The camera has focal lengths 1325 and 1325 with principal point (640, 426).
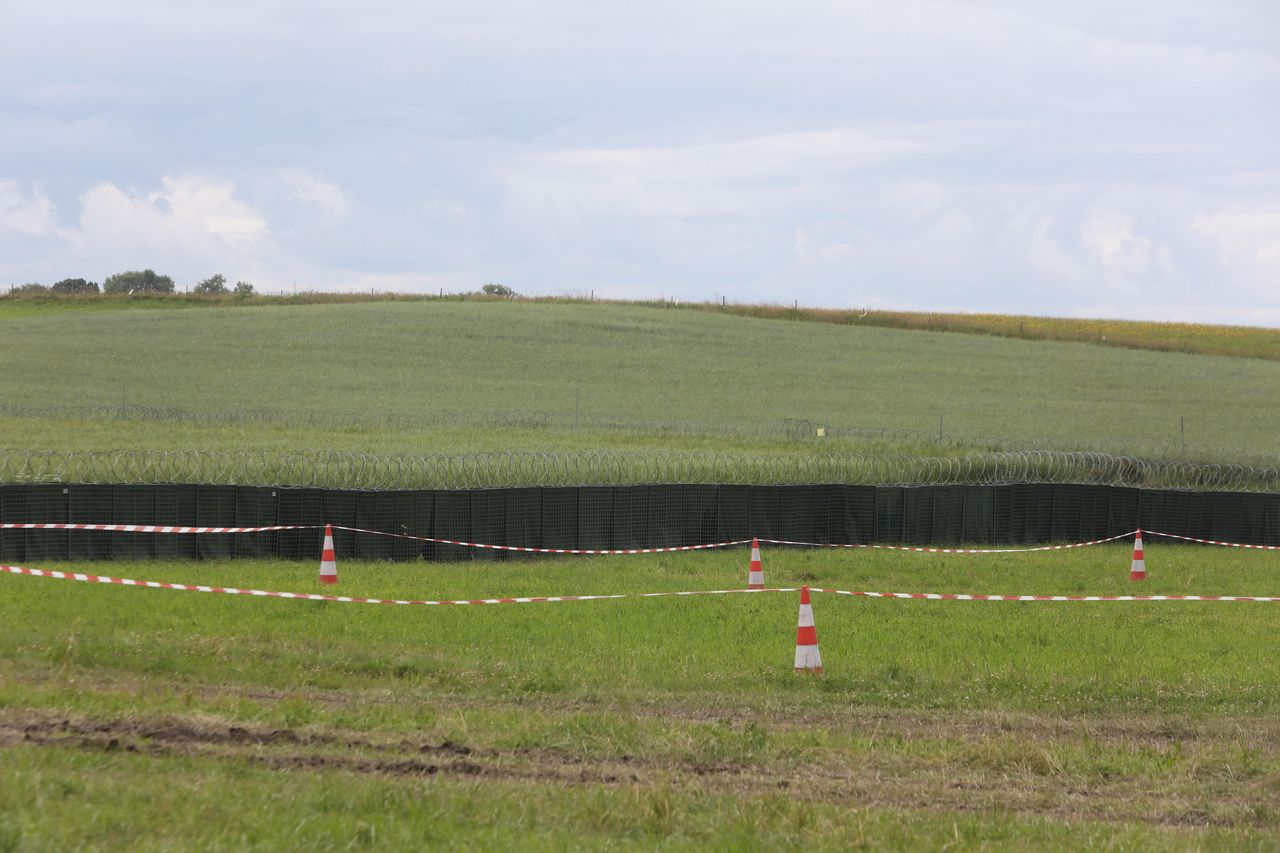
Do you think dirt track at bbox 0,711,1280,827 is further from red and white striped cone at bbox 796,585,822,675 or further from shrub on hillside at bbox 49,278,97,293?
shrub on hillside at bbox 49,278,97,293

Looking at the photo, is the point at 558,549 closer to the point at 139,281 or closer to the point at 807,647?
the point at 807,647

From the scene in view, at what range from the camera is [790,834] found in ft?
22.1

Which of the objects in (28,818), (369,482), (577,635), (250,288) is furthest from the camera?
(250,288)

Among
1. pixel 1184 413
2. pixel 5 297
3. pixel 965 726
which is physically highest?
pixel 5 297

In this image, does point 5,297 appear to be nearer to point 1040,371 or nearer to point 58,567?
point 1040,371

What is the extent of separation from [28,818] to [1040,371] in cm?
4986

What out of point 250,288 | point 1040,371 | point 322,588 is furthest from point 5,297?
point 322,588

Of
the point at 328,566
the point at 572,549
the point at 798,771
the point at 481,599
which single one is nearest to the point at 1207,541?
the point at 572,549

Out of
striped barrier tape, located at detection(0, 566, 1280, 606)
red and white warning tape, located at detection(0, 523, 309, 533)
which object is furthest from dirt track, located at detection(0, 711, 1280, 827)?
red and white warning tape, located at detection(0, 523, 309, 533)

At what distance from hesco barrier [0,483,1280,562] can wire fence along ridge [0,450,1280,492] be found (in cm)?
44

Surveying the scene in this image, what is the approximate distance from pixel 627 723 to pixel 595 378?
1428 inches

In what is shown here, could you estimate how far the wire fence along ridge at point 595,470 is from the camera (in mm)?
20438

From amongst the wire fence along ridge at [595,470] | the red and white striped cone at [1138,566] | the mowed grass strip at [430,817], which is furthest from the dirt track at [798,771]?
the wire fence along ridge at [595,470]

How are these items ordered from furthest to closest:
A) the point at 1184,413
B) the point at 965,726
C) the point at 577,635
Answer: the point at 1184,413 → the point at 577,635 → the point at 965,726
